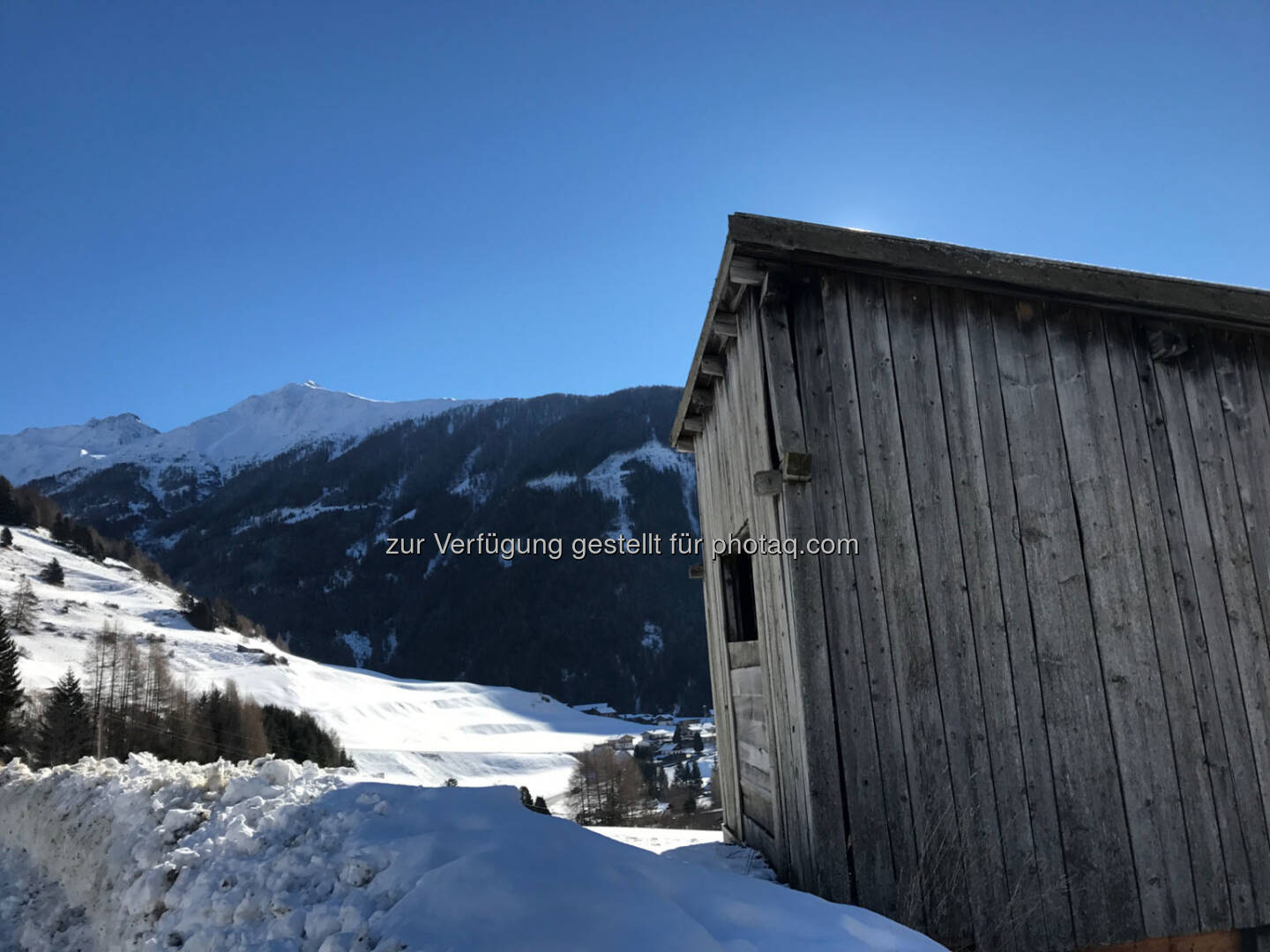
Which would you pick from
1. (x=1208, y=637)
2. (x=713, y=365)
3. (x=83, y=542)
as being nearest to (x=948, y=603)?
(x=1208, y=637)

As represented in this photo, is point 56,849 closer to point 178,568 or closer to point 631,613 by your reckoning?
point 631,613

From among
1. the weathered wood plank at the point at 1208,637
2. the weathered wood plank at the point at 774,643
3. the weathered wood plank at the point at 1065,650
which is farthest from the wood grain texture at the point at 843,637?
the weathered wood plank at the point at 1208,637

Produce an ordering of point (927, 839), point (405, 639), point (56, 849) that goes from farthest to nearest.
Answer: point (405, 639) < point (56, 849) < point (927, 839)

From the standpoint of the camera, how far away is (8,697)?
37.2 meters

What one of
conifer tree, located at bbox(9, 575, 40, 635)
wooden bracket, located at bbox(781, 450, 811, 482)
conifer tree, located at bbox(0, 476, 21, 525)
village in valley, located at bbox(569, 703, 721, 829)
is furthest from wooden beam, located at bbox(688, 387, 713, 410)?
conifer tree, located at bbox(0, 476, 21, 525)

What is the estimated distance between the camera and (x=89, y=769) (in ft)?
22.1

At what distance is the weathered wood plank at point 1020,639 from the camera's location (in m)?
4.20

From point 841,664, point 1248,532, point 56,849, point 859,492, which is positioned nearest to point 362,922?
point 841,664

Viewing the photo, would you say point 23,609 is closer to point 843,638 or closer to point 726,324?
point 726,324

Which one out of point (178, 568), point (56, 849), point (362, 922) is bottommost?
point (56, 849)

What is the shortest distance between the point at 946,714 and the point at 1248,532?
95.9 inches

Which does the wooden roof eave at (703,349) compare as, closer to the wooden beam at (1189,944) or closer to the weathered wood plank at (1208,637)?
the weathered wood plank at (1208,637)

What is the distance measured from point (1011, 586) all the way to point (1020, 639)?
0.98ft

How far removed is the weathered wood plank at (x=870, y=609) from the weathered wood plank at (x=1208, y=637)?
193cm
